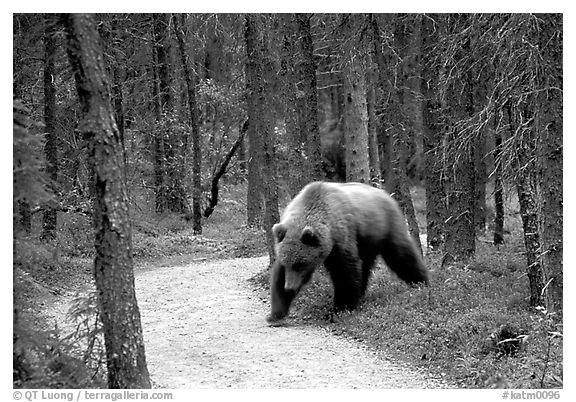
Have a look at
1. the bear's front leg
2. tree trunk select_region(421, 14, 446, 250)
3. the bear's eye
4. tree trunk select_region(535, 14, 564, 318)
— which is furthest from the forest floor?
tree trunk select_region(421, 14, 446, 250)

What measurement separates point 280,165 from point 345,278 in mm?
14209

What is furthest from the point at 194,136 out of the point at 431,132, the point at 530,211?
the point at 530,211

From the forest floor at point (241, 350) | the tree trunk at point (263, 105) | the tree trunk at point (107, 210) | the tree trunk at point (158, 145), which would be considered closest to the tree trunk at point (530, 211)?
the forest floor at point (241, 350)

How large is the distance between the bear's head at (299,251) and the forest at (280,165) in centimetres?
96

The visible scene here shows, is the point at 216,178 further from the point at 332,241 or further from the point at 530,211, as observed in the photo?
the point at 530,211

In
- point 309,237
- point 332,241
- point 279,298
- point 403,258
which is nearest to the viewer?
point 309,237

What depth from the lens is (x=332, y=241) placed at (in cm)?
1036

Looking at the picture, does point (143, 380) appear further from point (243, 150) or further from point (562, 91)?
point (243, 150)

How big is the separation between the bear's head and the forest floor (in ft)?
2.61

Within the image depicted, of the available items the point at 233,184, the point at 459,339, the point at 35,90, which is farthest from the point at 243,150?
the point at 459,339

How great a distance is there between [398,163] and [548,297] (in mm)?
6992

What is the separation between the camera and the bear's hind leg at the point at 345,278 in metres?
10.4

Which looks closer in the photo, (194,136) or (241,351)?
(241,351)

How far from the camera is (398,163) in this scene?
48.7 ft
